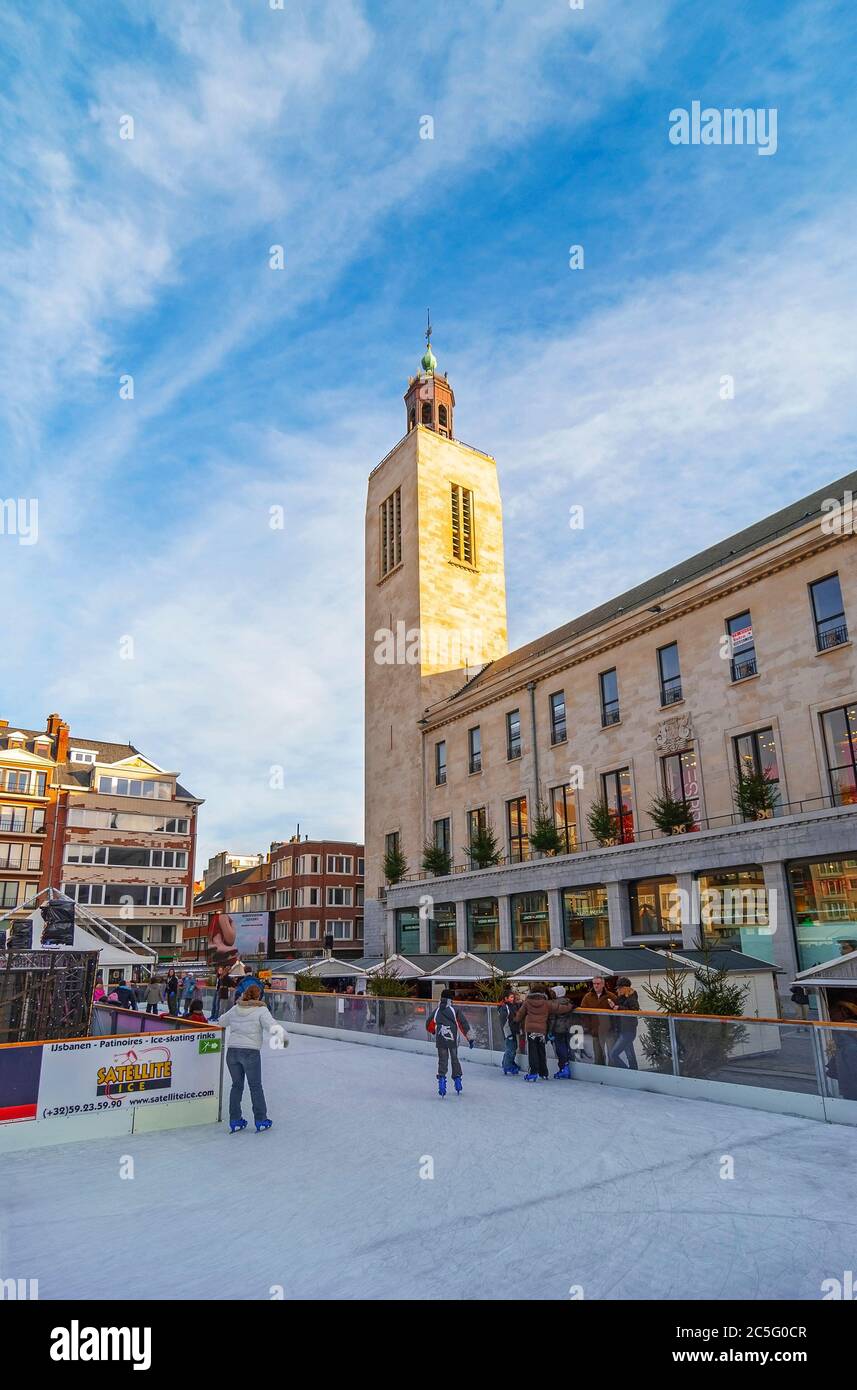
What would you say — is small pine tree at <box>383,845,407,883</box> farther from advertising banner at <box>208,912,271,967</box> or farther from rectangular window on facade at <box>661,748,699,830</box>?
rectangular window on facade at <box>661,748,699,830</box>

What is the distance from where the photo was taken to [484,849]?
3994 centimetres

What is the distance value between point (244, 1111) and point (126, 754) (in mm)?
53295

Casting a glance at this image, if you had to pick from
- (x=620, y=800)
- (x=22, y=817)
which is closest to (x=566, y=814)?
(x=620, y=800)

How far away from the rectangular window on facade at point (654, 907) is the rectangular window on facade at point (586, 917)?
152 centimetres

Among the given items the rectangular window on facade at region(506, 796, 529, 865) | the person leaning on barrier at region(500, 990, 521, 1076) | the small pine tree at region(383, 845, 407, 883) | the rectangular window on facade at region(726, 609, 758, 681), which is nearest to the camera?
the person leaning on barrier at region(500, 990, 521, 1076)

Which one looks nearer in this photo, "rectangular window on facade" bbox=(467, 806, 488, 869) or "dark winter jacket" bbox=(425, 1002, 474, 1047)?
"dark winter jacket" bbox=(425, 1002, 474, 1047)

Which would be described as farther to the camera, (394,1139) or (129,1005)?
(129,1005)

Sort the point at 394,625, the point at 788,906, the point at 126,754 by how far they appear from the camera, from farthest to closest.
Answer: the point at 126,754
the point at 394,625
the point at 788,906

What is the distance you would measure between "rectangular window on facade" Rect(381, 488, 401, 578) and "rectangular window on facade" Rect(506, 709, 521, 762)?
1813 centimetres

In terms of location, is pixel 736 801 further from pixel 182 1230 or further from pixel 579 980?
pixel 182 1230

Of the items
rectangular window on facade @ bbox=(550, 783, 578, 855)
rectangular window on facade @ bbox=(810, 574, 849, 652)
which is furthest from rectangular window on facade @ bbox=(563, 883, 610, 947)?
rectangular window on facade @ bbox=(810, 574, 849, 652)

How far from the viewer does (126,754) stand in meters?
62.0

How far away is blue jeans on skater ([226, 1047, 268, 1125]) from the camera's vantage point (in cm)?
1119

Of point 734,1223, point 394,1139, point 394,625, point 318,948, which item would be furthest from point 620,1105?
point 318,948
